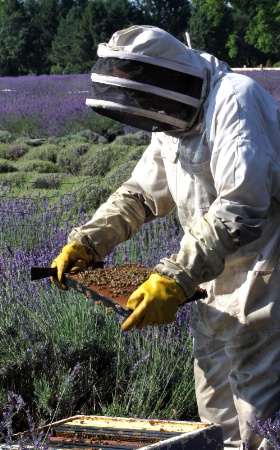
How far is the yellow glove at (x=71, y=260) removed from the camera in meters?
3.24

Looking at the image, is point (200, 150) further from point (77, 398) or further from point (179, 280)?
point (77, 398)

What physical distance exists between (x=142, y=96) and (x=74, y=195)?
4.99 m

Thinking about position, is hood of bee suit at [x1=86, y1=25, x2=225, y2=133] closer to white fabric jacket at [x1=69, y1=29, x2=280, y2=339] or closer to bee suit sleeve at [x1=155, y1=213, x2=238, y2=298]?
white fabric jacket at [x1=69, y1=29, x2=280, y2=339]

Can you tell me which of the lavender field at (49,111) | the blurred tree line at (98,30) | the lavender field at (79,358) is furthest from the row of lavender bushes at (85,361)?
the blurred tree line at (98,30)

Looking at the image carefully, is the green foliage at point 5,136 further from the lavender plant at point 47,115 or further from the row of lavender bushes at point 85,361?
the row of lavender bushes at point 85,361

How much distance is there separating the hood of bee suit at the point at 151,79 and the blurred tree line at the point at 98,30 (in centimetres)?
4419

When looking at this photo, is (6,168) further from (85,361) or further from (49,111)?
(85,361)

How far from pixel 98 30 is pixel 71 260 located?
60933mm

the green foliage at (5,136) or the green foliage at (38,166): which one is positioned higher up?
the green foliage at (38,166)

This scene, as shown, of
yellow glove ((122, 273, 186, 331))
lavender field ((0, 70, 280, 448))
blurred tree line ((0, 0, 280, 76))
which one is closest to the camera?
yellow glove ((122, 273, 186, 331))

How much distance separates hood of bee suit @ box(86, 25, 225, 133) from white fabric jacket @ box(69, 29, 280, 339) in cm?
5

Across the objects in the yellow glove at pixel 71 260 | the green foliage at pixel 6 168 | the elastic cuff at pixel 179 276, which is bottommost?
the green foliage at pixel 6 168

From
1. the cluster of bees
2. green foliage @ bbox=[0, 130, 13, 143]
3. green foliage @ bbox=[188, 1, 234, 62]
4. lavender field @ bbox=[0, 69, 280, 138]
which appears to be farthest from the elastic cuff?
green foliage @ bbox=[188, 1, 234, 62]

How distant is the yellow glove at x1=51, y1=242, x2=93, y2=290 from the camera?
3.24m
